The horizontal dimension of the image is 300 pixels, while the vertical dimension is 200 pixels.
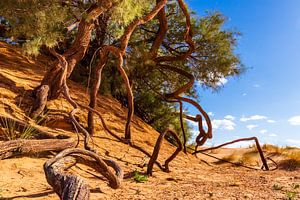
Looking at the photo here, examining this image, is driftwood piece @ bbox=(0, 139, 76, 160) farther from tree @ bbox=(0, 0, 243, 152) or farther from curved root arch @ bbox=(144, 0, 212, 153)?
curved root arch @ bbox=(144, 0, 212, 153)

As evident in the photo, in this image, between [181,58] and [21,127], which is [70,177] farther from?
[181,58]

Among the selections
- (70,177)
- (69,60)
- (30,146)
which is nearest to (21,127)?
(30,146)

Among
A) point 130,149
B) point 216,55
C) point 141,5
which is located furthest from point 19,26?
point 216,55

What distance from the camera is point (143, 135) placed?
8.22m

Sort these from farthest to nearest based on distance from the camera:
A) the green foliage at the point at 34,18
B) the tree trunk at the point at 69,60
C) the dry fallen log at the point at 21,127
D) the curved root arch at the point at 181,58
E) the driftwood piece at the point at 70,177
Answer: the curved root arch at the point at 181,58, the tree trunk at the point at 69,60, the green foliage at the point at 34,18, the dry fallen log at the point at 21,127, the driftwood piece at the point at 70,177

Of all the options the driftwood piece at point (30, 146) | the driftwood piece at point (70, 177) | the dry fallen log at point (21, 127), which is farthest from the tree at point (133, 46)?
the driftwood piece at point (70, 177)

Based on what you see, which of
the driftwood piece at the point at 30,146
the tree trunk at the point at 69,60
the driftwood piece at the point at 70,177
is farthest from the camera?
the tree trunk at the point at 69,60

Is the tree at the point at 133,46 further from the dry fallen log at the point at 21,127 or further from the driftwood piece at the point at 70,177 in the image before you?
the driftwood piece at the point at 70,177

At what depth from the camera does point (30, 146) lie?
4562 millimetres

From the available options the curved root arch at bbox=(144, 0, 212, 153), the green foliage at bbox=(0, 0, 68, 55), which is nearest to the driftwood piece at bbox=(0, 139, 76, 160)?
the green foliage at bbox=(0, 0, 68, 55)

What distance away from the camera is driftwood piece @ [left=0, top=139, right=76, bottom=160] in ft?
13.9

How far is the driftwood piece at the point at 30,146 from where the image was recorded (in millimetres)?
4246

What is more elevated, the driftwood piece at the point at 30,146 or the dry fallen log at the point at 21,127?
the dry fallen log at the point at 21,127

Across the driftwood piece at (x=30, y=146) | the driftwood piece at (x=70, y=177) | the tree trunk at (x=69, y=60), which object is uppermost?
the tree trunk at (x=69, y=60)
